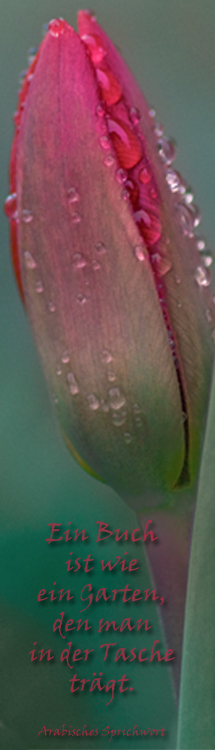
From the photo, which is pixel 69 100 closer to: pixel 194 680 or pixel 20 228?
pixel 20 228

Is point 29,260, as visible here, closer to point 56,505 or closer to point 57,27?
point 57,27

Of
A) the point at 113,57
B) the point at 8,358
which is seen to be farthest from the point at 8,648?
the point at 113,57

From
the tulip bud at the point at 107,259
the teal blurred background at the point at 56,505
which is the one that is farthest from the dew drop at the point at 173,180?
the teal blurred background at the point at 56,505

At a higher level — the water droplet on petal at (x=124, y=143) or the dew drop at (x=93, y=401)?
the water droplet on petal at (x=124, y=143)

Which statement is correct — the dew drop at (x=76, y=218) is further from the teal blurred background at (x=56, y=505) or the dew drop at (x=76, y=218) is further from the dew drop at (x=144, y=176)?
the teal blurred background at (x=56, y=505)

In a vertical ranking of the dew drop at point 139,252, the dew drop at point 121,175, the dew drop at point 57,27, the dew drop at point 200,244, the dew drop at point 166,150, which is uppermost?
the dew drop at point 57,27

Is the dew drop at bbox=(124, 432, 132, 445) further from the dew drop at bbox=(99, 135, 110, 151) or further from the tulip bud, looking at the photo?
the dew drop at bbox=(99, 135, 110, 151)

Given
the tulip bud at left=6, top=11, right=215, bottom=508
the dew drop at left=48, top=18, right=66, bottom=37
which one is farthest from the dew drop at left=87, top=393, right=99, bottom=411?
the dew drop at left=48, top=18, right=66, bottom=37

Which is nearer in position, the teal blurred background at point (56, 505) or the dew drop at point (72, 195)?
the dew drop at point (72, 195)
